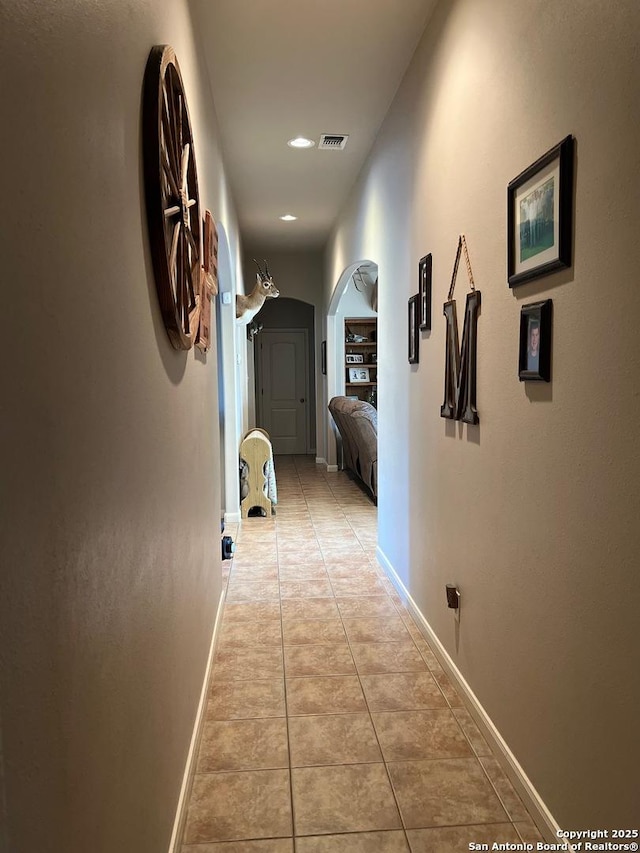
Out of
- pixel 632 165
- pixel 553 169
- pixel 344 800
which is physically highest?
pixel 553 169

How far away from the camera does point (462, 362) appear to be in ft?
7.78

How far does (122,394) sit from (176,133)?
3.36 ft

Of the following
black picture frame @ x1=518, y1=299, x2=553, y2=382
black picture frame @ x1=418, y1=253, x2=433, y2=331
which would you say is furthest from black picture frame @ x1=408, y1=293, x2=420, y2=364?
black picture frame @ x1=518, y1=299, x2=553, y2=382

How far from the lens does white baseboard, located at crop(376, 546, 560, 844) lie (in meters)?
1.68

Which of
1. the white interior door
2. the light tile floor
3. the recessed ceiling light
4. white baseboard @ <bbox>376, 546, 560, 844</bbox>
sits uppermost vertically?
the recessed ceiling light

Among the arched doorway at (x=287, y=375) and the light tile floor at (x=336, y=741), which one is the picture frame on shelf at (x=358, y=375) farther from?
the light tile floor at (x=336, y=741)

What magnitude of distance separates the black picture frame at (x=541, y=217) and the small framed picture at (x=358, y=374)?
260 inches

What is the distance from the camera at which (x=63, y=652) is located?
0.77 m

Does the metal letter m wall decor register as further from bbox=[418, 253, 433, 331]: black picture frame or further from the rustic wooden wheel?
the rustic wooden wheel

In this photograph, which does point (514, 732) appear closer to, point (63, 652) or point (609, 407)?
point (609, 407)

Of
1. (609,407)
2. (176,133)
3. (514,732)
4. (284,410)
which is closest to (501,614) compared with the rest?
(514,732)

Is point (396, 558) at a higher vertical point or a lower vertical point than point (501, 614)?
lower

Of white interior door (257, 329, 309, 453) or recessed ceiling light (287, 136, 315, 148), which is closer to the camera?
recessed ceiling light (287, 136, 315, 148)

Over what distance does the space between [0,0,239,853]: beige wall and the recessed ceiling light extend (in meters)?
2.73
